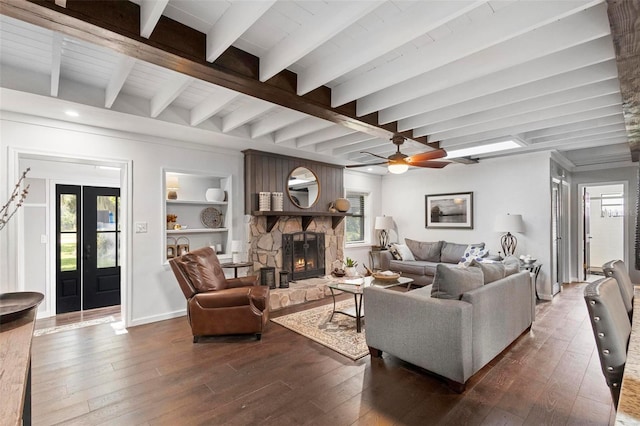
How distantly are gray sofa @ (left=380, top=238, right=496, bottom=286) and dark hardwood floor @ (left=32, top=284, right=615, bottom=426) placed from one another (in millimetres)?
2308

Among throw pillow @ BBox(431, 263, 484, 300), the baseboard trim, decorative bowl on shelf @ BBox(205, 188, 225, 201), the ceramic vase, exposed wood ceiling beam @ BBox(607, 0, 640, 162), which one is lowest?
the baseboard trim

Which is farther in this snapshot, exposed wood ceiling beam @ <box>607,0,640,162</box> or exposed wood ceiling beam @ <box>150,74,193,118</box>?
exposed wood ceiling beam @ <box>150,74,193,118</box>

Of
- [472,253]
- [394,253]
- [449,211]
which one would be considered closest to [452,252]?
[472,253]

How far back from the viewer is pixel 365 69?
2.59 meters

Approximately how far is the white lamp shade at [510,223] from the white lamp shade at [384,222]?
7.24ft

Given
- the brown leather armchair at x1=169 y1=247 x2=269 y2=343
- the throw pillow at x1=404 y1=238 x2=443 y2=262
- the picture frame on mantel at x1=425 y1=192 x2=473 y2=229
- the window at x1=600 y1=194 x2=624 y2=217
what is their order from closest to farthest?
the brown leather armchair at x1=169 y1=247 x2=269 y2=343 → the picture frame on mantel at x1=425 y1=192 x2=473 y2=229 → the throw pillow at x1=404 y1=238 x2=443 y2=262 → the window at x1=600 y1=194 x2=624 y2=217

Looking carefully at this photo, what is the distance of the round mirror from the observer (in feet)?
17.8

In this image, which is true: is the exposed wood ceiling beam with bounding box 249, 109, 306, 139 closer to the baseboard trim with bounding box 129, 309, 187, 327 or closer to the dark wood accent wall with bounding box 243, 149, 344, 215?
the dark wood accent wall with bounding box 243, 149, 344, 215

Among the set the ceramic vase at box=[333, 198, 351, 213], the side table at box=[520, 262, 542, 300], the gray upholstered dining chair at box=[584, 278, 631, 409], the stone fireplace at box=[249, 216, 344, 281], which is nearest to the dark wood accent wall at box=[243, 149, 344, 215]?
the ceramic vase at box=[333, 198, 351, 213]

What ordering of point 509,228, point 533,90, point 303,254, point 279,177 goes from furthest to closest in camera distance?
point 303,254 → point 279,177 → point 509,228 → point 533,90

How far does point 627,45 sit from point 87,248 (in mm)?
6088

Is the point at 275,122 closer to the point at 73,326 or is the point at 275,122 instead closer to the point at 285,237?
the point at 285,237

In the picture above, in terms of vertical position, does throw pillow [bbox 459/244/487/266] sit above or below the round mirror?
below

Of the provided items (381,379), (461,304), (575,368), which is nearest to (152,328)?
(381,379)
